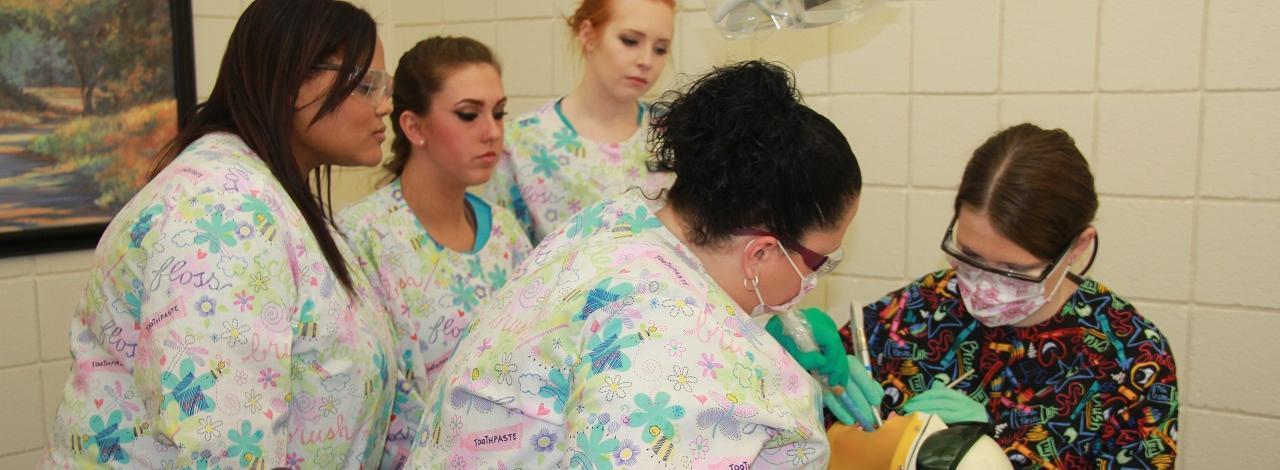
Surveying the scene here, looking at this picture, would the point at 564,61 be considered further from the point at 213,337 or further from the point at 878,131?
the point at 213,337

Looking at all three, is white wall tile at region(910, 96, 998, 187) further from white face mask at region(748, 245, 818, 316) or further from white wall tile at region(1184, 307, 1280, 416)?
white face mask at region(748, 245, 818, 316)

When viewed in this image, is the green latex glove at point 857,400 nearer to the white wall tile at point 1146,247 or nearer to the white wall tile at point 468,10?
the white wall tile at point 1146,247

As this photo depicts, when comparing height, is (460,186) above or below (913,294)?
above

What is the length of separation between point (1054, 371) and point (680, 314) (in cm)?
94

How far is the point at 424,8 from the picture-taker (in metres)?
3.50

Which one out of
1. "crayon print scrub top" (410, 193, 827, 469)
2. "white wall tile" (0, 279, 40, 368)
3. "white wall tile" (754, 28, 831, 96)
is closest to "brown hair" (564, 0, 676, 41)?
"white wall tile" (754, 28, 831, 96)

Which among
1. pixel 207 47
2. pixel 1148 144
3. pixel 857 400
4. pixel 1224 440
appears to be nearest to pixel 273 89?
pixel 857 400

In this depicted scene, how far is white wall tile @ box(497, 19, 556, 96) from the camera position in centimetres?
327

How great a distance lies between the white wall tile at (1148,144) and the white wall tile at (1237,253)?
9 cm

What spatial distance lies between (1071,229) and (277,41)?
4.25ft

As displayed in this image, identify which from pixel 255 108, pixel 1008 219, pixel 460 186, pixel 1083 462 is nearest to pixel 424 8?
pixel 460 186

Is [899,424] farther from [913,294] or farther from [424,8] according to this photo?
[424,8]

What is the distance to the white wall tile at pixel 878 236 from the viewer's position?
2725 mm

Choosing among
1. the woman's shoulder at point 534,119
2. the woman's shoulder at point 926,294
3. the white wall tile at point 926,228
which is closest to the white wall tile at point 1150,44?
the white wall tile at point 926,228
